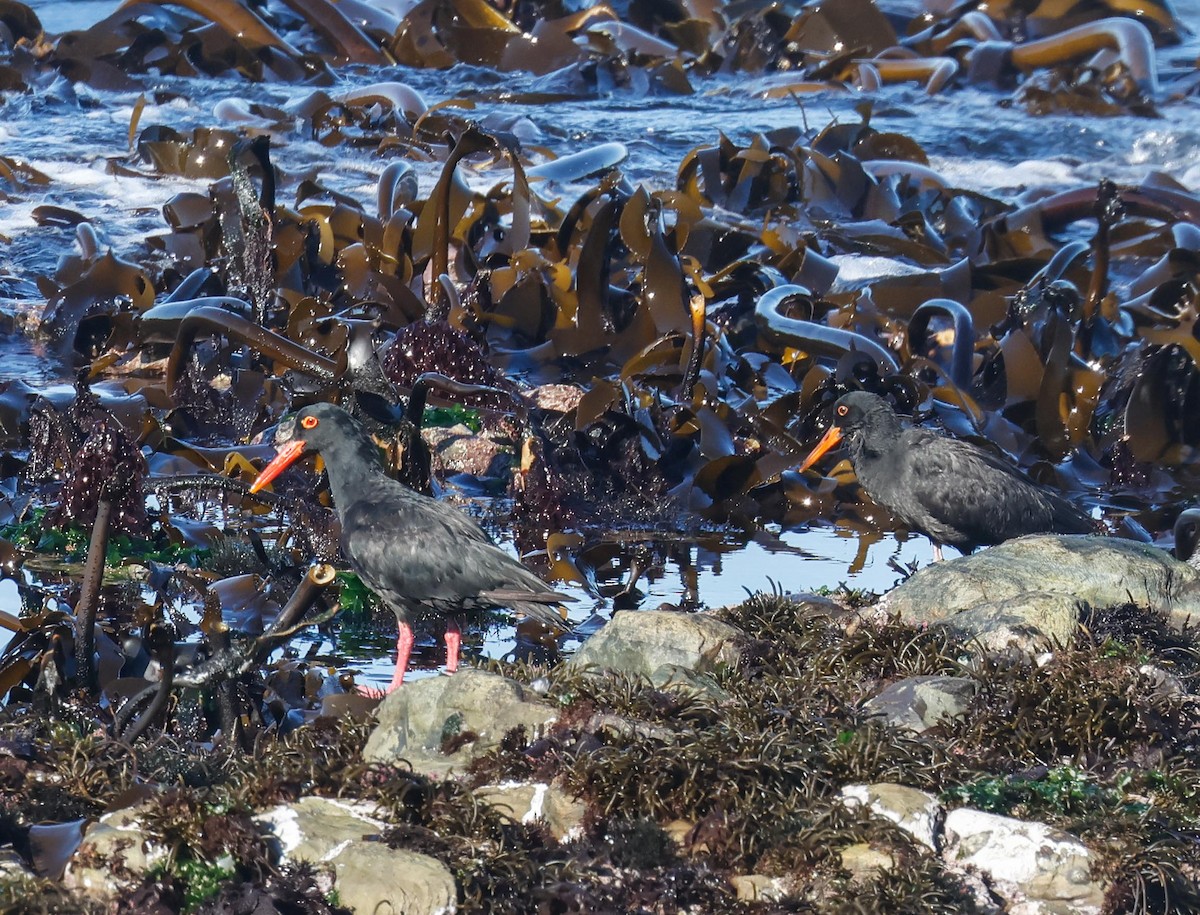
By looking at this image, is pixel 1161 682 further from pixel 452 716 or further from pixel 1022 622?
pixel 452 716

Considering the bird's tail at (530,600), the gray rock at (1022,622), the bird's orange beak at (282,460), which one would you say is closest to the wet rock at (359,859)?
the bird's tail at (530,600)

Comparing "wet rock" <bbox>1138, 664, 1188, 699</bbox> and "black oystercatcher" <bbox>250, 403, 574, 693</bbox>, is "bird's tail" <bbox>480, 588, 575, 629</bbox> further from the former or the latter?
"wet rock" <bbox>1138, 664, 1188, 699</bbox>

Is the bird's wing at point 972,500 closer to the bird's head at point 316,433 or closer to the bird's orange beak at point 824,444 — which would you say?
the bird's orange beak at point 824,444

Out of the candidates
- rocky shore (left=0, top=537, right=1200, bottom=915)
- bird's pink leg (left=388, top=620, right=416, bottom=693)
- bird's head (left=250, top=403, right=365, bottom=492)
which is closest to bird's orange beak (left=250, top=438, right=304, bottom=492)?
bird's head (left=250, top=403, right=365, bottom=492)

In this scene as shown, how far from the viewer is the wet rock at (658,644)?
187 inches

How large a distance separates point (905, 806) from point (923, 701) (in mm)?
650

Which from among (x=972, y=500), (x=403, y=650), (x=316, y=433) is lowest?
(x=403, y=650)

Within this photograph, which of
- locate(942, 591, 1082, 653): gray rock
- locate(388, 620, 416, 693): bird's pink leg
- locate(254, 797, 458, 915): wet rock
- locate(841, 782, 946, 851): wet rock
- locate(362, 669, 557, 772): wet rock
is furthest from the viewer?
locate(388, 620, 416, 693): bird's pink leg

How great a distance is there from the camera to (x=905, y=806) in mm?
3908

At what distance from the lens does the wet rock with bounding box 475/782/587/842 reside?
3.92 m

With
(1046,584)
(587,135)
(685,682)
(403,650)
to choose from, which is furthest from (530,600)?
(587,135)

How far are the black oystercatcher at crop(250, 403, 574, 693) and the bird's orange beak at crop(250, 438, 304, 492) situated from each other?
0.35 metres

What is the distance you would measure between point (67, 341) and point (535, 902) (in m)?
6.22

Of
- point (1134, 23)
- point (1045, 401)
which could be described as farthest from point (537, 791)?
point (1134, 23)
